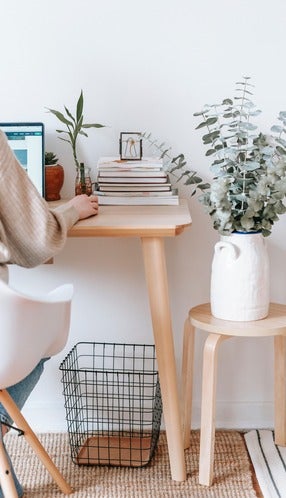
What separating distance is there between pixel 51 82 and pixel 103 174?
37 cm

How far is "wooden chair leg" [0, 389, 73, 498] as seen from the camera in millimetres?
1967

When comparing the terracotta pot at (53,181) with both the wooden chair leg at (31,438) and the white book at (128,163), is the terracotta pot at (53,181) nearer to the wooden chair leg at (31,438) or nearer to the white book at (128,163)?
the white book at (128,163)

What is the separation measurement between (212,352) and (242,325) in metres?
0.12

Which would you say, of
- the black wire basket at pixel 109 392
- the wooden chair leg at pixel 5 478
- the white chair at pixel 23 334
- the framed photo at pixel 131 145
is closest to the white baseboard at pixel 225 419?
the black wire basket at pixel 109 392

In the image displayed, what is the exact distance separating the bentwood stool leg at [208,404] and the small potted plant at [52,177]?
670mm

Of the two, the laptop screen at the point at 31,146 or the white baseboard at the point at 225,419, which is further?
the white baseboard at the point at 225,419

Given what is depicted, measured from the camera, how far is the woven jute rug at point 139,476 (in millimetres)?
2256

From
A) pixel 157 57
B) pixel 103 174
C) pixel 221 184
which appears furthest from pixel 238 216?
pixel 157 57

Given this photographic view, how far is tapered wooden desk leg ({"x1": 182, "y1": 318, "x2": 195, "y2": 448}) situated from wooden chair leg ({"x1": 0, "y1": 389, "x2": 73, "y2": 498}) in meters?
0.45

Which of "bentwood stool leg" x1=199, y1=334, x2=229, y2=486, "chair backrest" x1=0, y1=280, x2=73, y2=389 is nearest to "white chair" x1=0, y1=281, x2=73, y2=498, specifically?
"chair backrest" x1=0, y1=280, x2=73, y2=389

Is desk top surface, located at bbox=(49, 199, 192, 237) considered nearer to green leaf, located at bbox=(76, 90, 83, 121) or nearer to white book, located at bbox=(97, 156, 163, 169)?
white book, located at bbox=(97, 156, 163, 169)

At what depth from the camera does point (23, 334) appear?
176cm

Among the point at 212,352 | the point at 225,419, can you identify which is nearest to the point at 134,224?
the point at 212,352

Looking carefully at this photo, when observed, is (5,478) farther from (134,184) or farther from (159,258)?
(134,184)
